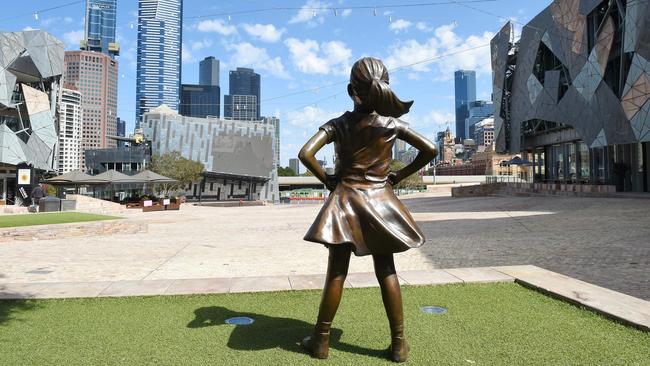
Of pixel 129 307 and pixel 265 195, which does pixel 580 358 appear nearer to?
pixel 129 307

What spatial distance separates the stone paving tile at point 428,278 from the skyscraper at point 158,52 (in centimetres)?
2586

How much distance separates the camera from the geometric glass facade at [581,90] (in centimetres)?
2427

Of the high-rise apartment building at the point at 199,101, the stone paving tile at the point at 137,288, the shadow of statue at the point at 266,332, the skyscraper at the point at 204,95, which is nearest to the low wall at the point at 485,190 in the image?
the skyscraper at the point at 204,95

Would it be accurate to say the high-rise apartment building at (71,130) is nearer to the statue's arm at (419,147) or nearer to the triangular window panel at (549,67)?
the triangular window panel at (549,67)

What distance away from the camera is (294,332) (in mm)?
3918

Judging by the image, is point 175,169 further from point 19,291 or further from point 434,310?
point 434,310

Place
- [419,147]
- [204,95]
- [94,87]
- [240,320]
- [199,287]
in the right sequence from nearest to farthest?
[419,147], [240,320], [199,287], [94,87], [204,95]

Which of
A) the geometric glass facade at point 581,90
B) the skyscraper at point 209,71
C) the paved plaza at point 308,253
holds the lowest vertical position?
the paved plaza at point 308,253

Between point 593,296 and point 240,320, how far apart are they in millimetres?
3728

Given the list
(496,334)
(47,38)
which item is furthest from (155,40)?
(496,334)

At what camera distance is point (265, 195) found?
74125 mm

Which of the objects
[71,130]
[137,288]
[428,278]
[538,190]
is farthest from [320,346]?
[71,130]

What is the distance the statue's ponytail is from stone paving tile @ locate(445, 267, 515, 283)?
10.2ft

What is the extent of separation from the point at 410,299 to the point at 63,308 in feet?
12.4
